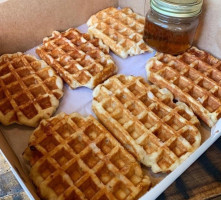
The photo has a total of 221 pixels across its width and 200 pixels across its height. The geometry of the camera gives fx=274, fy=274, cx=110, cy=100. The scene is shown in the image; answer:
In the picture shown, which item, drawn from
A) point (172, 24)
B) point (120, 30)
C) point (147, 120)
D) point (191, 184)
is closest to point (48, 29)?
point (120, 30)

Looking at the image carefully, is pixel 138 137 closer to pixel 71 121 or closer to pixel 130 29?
pixel 71 121

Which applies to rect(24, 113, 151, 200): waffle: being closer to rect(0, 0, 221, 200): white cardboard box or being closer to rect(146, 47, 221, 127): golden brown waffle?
rect(0, 0, 221, 200): white cardboard box

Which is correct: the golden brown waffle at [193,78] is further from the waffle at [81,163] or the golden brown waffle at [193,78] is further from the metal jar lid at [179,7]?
the waffle at [81,163]

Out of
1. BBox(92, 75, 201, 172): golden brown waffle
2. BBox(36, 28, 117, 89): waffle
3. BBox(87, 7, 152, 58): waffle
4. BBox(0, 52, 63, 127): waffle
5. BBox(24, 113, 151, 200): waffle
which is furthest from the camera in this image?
BBox(87, 7, 152, 58): waffle

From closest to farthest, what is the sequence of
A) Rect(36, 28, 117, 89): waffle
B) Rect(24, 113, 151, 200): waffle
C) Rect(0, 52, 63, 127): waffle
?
1. Rect(24, 113, 151, 200): waffle
2. Rect(0, 52, 63, 127): waffle
3. Rect(36, 28, 117, 89): waffle

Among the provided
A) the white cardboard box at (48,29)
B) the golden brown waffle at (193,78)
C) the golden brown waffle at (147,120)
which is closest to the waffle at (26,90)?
the white cardboard box at (48,29)

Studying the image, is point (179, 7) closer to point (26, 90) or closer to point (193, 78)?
point (193, 78)

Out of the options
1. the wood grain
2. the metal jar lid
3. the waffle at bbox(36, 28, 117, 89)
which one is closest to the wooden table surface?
the wood grain
